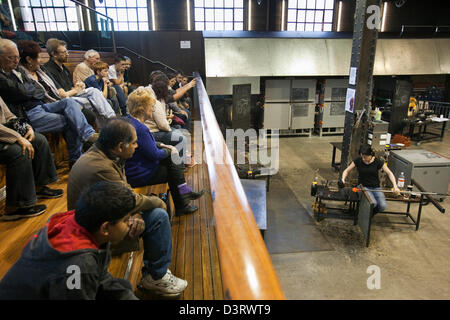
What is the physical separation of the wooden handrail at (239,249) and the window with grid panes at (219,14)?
37.3 ft

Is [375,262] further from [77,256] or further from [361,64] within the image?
[77,256]

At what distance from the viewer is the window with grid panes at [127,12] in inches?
421

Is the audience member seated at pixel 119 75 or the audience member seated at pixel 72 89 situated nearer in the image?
→ the audience member seated at pixel 72 89

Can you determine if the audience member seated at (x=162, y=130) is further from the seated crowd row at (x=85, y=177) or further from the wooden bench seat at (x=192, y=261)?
the wooden bench seat at (x=192, y=261)

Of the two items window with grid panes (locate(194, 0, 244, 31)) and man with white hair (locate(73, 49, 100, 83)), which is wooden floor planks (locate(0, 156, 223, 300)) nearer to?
man with white hair (locate(73, 49, 100, 83))

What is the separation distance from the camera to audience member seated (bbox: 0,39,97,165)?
2.29 m

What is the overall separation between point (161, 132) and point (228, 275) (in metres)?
2.50

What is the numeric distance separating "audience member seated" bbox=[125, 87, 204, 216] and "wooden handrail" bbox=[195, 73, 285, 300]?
1188 mm

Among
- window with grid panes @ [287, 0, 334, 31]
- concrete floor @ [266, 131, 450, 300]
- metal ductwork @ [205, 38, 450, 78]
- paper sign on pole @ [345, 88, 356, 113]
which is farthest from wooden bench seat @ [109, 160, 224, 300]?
window with grid panes @ [287, 0, 334, 31]

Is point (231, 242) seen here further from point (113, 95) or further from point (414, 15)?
point (414, 15)

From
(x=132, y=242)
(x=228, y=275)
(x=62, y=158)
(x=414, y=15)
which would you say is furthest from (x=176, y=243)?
(x=414, y=15)

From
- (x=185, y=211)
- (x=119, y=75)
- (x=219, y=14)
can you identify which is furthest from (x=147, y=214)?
(x=219, y=14)

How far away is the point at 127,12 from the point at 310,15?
275 inches

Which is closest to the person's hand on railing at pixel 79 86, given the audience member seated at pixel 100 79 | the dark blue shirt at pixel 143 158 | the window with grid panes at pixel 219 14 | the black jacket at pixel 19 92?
the audience member seated at pixel 100 79
